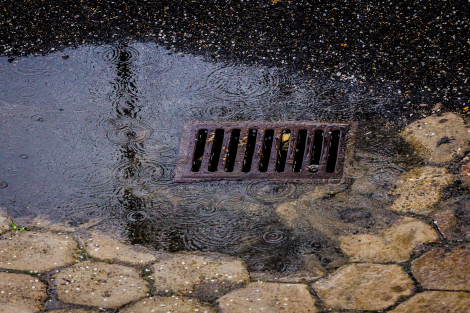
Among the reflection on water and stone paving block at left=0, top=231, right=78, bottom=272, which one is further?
the reflection on water

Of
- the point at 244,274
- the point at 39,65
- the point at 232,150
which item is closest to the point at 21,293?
the point at 244,274

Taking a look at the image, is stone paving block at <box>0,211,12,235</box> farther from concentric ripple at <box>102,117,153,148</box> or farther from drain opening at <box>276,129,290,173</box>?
drain opening at <box>276,129,290,173</box>

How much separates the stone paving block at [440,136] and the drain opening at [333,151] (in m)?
0.42

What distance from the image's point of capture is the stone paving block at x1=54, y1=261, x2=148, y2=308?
7.62 ft

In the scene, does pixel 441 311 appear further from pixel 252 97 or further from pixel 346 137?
pixel 252 97

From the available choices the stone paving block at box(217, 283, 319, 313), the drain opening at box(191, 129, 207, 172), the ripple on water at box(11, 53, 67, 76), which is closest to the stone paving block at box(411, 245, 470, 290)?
the stone paving block at box(217, 283, 319, 313)

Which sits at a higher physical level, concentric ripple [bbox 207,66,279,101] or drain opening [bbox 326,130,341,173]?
concentric ripple [bbox 207,66,279,101]

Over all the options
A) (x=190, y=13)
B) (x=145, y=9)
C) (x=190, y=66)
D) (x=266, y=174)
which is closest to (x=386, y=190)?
(x=266, y=174)

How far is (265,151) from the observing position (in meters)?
3.23

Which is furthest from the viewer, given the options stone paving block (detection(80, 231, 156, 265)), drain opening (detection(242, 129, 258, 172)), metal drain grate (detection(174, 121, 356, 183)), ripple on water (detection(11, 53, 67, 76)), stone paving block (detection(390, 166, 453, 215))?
ripple on water (detection(11, 53, 67, 76))

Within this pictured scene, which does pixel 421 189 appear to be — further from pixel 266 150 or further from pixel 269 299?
pixel 269 299

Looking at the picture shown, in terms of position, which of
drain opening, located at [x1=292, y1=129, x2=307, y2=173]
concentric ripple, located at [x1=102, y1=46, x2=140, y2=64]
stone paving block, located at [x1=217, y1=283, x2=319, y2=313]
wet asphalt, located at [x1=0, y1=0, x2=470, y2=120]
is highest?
wet asphalt, located at [x1=0, y1=0, x2=470, y2=120]

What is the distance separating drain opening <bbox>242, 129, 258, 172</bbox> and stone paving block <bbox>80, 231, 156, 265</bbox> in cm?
87

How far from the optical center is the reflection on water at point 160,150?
2.71 metres
